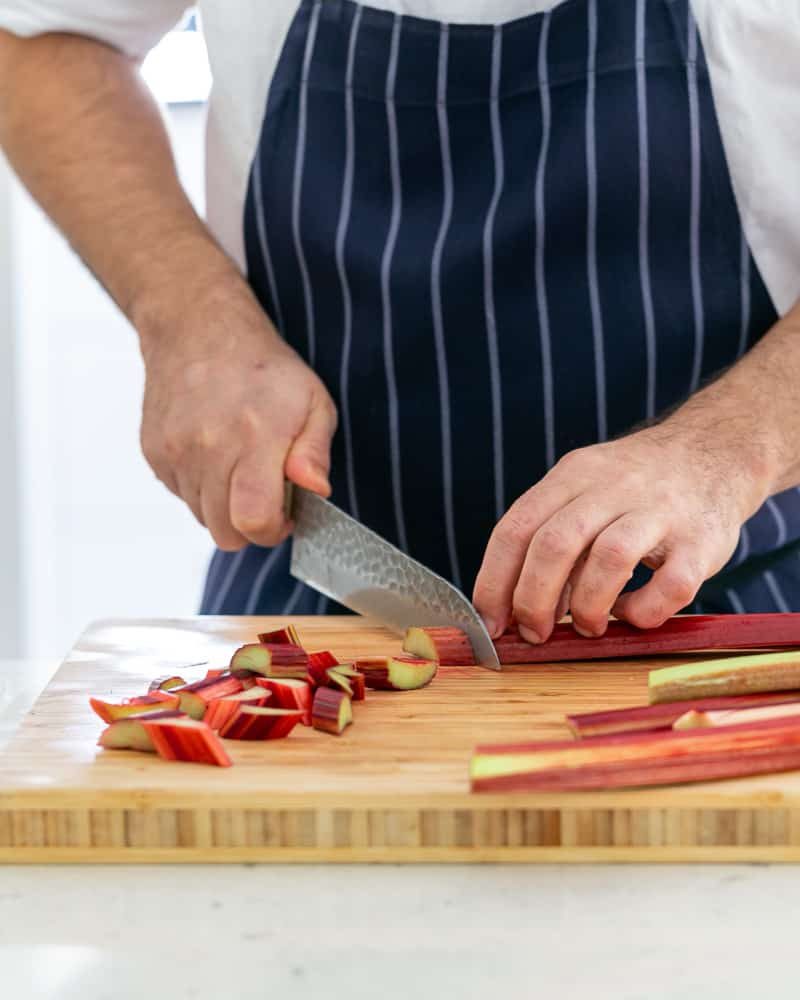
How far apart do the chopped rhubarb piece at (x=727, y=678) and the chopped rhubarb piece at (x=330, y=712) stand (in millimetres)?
292

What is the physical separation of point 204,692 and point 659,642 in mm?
533

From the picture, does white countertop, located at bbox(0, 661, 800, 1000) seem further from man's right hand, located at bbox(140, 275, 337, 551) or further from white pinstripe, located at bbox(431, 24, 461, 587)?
white pinstripe, located at bbox(431, 24, 461, 587)

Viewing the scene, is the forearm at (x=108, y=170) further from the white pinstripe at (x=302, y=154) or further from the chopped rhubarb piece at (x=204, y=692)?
the chopped rhubarb piece at (x=204, y=692)

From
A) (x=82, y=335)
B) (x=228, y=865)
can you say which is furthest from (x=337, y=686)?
(x=82, y=335)

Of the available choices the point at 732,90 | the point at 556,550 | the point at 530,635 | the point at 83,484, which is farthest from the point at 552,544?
the point at 83,484

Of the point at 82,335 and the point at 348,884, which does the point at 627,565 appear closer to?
the point at 348,884

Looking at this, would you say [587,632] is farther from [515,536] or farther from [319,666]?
[319,666]

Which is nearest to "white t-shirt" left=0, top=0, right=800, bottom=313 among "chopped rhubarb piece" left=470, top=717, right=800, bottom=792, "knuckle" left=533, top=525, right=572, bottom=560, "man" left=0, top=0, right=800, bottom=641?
"man" left=0, top=0, right=800, bottom=641

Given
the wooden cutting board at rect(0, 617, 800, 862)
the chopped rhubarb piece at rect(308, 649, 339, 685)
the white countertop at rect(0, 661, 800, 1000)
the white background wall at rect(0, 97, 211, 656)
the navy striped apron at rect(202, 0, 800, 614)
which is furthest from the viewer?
the white background wall at rect(0, 97, 211, 656)

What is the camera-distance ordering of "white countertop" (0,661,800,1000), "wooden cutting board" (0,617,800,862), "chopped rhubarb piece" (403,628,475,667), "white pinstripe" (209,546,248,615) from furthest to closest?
"white pinstripe" (209,546,248,615), "chopped rhubarb piece" (403,628,475,667), "wooden cutting board" (0,617,800,862), "white countertop" (0,661,800,1000)

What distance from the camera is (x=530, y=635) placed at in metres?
1.63

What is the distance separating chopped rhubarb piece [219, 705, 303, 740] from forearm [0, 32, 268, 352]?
800 millimetres

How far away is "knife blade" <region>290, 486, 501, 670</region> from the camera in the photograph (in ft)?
5.39

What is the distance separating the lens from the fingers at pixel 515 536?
1576mm
